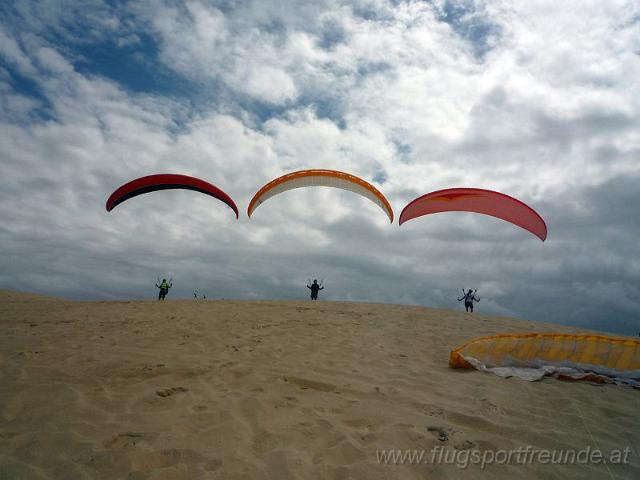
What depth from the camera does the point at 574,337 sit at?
6633mm

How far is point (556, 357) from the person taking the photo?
6473 mm

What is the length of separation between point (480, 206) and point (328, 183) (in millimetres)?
5536

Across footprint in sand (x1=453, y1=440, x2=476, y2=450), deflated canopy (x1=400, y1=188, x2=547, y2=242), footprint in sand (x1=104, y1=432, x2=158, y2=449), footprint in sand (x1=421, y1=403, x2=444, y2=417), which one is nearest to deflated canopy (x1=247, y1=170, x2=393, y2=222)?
deflated canopy (x1=400, y1=188, x2=547, y2=242)

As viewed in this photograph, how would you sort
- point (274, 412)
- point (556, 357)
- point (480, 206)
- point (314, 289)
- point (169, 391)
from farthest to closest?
1. point (314, 289)
2. point (480, 206)
3. point (556, 357)
4. point (169, 391)
5. point (274, 412)

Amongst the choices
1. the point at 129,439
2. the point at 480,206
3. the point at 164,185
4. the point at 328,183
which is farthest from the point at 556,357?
the point at 164,185

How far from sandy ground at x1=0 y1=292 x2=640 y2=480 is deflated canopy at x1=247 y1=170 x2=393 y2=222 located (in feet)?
21.7

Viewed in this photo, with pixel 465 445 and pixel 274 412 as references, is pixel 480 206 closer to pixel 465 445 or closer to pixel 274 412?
pixel 465 445

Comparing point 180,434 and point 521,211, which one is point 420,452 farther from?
point 521,211

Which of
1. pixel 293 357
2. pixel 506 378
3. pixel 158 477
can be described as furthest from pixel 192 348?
pixel 506 378

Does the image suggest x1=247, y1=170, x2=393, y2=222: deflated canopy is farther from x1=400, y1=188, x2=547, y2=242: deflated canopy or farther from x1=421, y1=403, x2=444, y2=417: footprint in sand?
x1=421, y1=403, x2=444, y2=417: footprint in sand

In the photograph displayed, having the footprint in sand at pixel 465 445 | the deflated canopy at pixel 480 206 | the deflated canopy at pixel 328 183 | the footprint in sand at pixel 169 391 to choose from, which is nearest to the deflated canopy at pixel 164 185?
the deflated canopy at pixel 328 183

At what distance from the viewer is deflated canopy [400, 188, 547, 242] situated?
1096cm

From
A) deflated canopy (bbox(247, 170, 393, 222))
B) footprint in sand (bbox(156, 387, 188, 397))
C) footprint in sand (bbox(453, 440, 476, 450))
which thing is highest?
deflated canopy (bbox(247, 170, 393, 222))

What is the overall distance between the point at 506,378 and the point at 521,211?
22.2 feet
